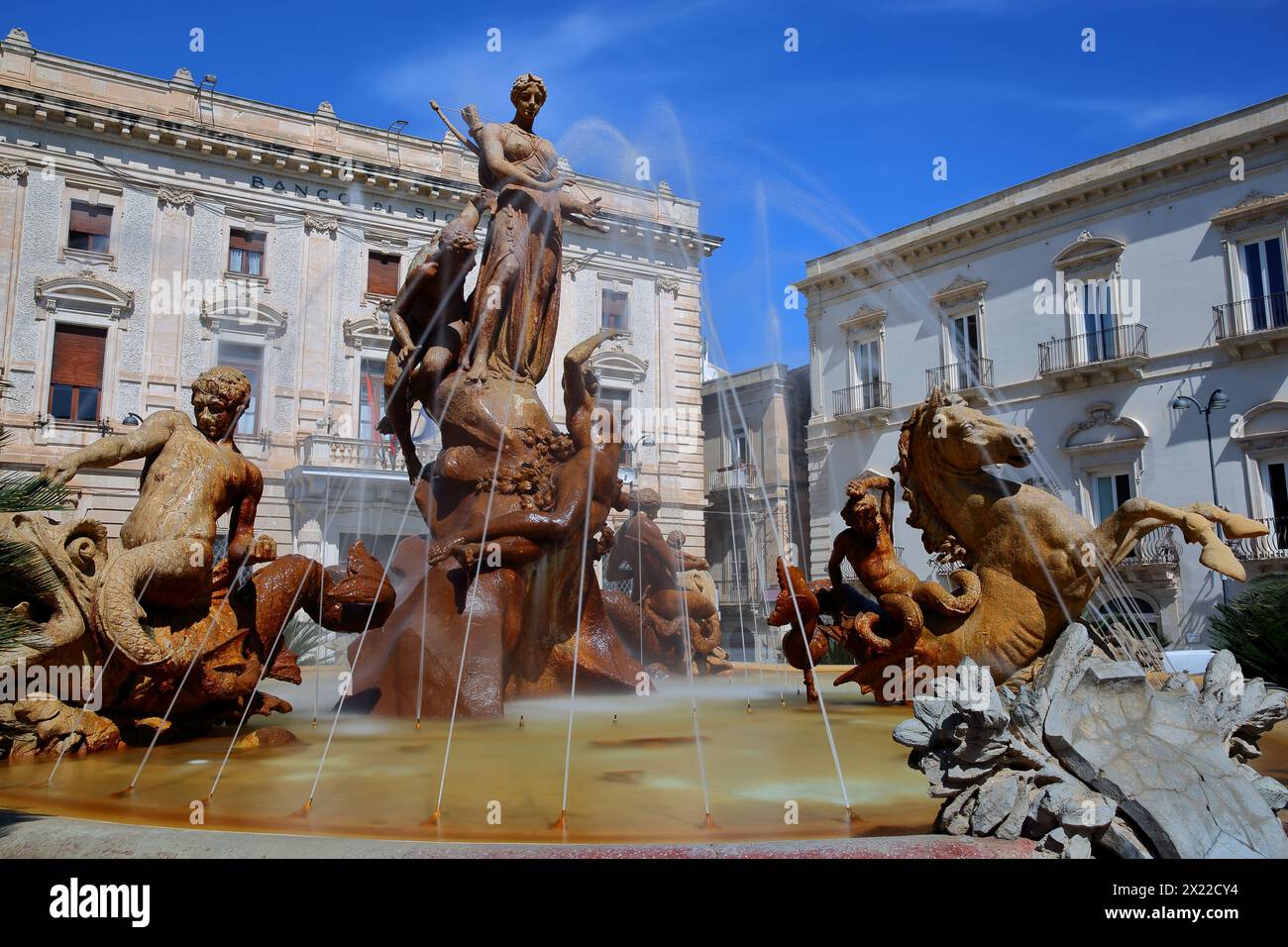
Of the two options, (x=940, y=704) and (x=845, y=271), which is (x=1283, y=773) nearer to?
(x=940, y=704)

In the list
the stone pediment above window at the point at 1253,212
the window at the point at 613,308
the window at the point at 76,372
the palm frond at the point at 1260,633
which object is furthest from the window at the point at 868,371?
the palm frond at the point at 1260,633

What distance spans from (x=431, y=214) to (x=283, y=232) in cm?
429

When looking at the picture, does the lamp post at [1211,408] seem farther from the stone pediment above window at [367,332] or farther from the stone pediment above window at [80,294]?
the stone pediment above window at [80,294]

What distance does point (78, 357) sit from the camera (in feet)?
78.0

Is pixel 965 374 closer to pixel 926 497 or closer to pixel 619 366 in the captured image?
pixel 619 366

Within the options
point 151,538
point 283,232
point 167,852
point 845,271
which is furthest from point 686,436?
point 167,852

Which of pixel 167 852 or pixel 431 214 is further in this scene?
pixel 431 214

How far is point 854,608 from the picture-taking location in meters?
6.64

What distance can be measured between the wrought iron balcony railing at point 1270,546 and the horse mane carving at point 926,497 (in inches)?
698

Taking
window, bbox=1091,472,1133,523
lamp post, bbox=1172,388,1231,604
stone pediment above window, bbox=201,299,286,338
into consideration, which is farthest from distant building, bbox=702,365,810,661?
stone pediment above window, bbox=201,299,286,338

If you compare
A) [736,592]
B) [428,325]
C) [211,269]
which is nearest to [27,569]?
[428,325]

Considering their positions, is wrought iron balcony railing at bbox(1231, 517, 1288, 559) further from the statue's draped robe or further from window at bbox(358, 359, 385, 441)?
window at bbox(358, 359, 385, 441)

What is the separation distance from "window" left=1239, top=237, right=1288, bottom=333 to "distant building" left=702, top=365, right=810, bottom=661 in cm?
1534

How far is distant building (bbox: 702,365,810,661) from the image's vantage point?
34.8 meters
